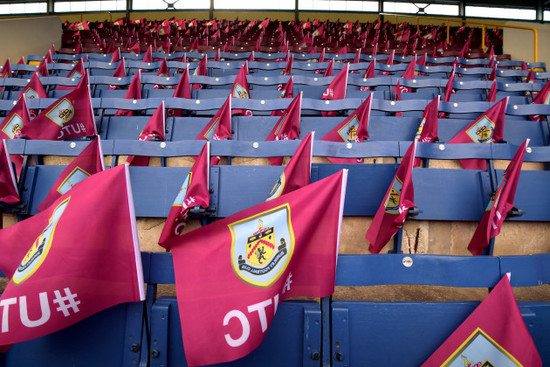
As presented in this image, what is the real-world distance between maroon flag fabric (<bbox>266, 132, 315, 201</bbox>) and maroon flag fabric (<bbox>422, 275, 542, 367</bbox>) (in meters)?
0.54

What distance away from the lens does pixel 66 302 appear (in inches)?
22.8

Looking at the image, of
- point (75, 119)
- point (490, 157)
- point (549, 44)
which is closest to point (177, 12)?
point (549, 44)

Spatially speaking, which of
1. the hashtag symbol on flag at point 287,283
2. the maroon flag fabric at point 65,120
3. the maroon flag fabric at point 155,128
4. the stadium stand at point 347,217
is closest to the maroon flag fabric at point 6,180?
the stadium stand at point 347,217

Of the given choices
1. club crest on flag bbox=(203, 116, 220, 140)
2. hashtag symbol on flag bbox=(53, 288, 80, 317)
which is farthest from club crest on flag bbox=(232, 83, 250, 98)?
hashtag symbol on flag bbox=(53, 288, 80, 317)

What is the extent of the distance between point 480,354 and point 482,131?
1327 millimetres

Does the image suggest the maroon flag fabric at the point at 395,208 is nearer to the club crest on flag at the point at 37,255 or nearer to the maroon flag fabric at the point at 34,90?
the club crest on flag at the point at 37,255

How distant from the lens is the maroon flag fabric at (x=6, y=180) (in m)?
1.10

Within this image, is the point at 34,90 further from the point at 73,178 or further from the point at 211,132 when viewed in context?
the point at 73,178

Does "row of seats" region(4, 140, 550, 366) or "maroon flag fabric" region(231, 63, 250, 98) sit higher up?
"maroon flag fabric" region(231, 63, 250, 98)

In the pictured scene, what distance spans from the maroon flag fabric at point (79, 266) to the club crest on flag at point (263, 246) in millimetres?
182

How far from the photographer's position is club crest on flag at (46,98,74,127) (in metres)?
1.61

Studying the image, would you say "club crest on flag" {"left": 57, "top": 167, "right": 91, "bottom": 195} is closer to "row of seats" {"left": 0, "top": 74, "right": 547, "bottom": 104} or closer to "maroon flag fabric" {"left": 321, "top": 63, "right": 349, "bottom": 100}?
"row of seats" {"left": 0, "top": 74, "right": 547, "bottom": 104}

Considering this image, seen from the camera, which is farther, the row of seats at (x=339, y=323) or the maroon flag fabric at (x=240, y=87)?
the maroon flag fabric at (x=240, y=87)

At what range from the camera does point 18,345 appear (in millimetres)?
648
